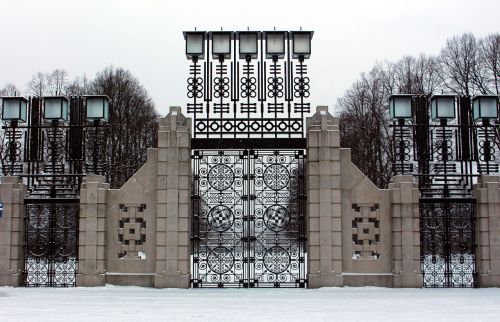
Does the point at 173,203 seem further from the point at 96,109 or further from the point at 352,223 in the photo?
the point at 352,223

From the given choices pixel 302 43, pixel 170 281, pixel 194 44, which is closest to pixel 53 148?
pixel 194 44

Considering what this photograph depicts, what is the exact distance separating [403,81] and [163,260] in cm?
2787

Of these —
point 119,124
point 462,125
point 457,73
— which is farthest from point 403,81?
point 462,125

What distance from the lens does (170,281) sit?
1638cm

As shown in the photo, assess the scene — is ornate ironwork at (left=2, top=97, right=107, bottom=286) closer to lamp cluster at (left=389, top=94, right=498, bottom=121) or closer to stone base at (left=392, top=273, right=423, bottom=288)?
lamp cluster at (left=389, top=94, right=498, bottom=121)

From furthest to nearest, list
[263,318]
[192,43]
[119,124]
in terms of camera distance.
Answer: [119,124] → [192,43] → [263,318]

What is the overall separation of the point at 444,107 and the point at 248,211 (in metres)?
6.32

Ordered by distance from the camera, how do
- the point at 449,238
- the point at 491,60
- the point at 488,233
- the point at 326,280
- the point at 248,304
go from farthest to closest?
the point at 491,60, the point at 449,238, the point at 488,233, the point at 326,280, the point at 248,304

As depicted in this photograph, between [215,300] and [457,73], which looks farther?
[457,73]

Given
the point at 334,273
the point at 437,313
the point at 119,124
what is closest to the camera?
the point at 437,313

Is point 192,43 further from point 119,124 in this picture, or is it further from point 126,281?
point 119,124

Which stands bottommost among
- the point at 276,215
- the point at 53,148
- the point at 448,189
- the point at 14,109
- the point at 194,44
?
the point at 276,215

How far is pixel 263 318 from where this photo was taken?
11156 mm

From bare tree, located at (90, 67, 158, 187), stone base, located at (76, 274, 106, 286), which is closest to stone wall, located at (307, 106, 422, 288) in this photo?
stone base, located at (76, 274, 106, 286)
